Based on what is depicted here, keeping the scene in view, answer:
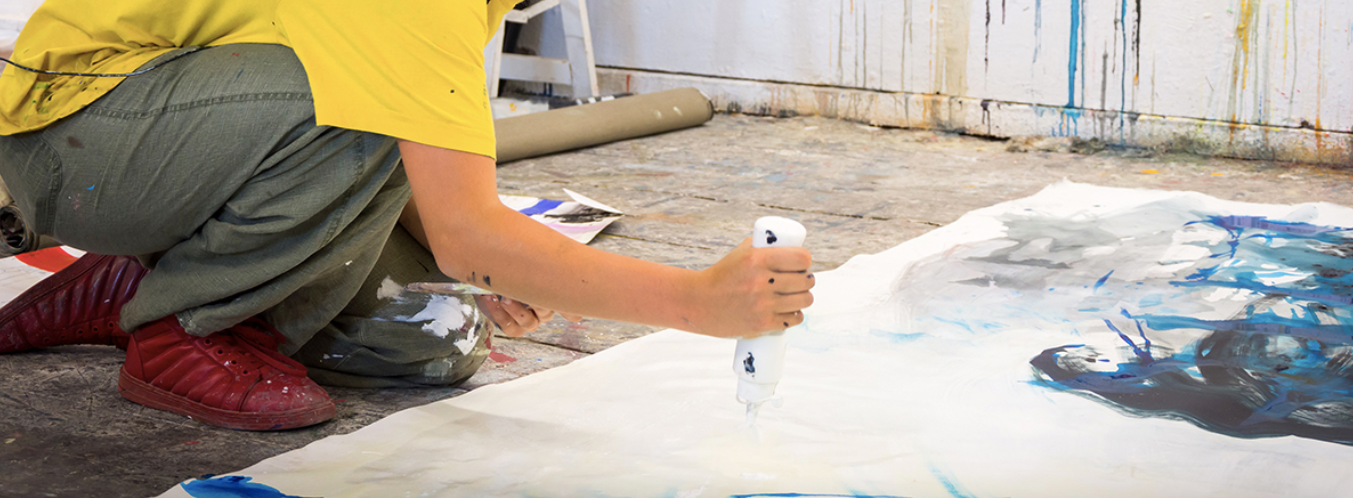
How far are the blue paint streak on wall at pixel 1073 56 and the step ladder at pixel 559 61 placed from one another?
1584 mm

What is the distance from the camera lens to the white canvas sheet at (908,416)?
1036 millimetres

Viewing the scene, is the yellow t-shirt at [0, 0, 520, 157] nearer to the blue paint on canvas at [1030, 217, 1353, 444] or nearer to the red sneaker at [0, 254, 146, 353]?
the red sneaker at [0, 254, 146, 353]

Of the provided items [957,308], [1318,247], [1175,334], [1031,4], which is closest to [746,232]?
[957,308]

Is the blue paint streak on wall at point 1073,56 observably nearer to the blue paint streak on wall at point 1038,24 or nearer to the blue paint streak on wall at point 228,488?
the blue paint streak on wall at point 1038,24

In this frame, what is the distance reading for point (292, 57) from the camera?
1057mm

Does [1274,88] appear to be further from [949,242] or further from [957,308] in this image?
[957,308]

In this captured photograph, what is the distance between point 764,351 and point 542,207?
138cm

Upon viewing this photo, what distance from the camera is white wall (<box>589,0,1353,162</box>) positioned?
2.72 m

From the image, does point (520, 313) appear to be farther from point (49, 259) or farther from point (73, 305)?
point (49, 259)

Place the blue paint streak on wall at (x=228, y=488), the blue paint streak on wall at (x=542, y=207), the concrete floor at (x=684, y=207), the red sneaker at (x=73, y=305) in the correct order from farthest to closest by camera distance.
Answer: the blue paint streak on wall at (x=542, y=207) → the red sneaker at (x=73, y=305) → the concrete floor at (x=684, y=207) → the blue paint streak on wall at (x=228, y=488)

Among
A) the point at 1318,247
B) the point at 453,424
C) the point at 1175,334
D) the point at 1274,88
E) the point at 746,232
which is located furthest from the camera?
the point at 1274,88

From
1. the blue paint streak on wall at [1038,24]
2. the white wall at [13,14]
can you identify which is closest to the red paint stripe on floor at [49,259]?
the white wall at [13,14]

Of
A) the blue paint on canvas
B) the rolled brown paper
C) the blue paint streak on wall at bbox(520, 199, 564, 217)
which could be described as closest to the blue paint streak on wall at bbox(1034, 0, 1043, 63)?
the rolled brown paper

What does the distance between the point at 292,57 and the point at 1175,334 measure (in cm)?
117
